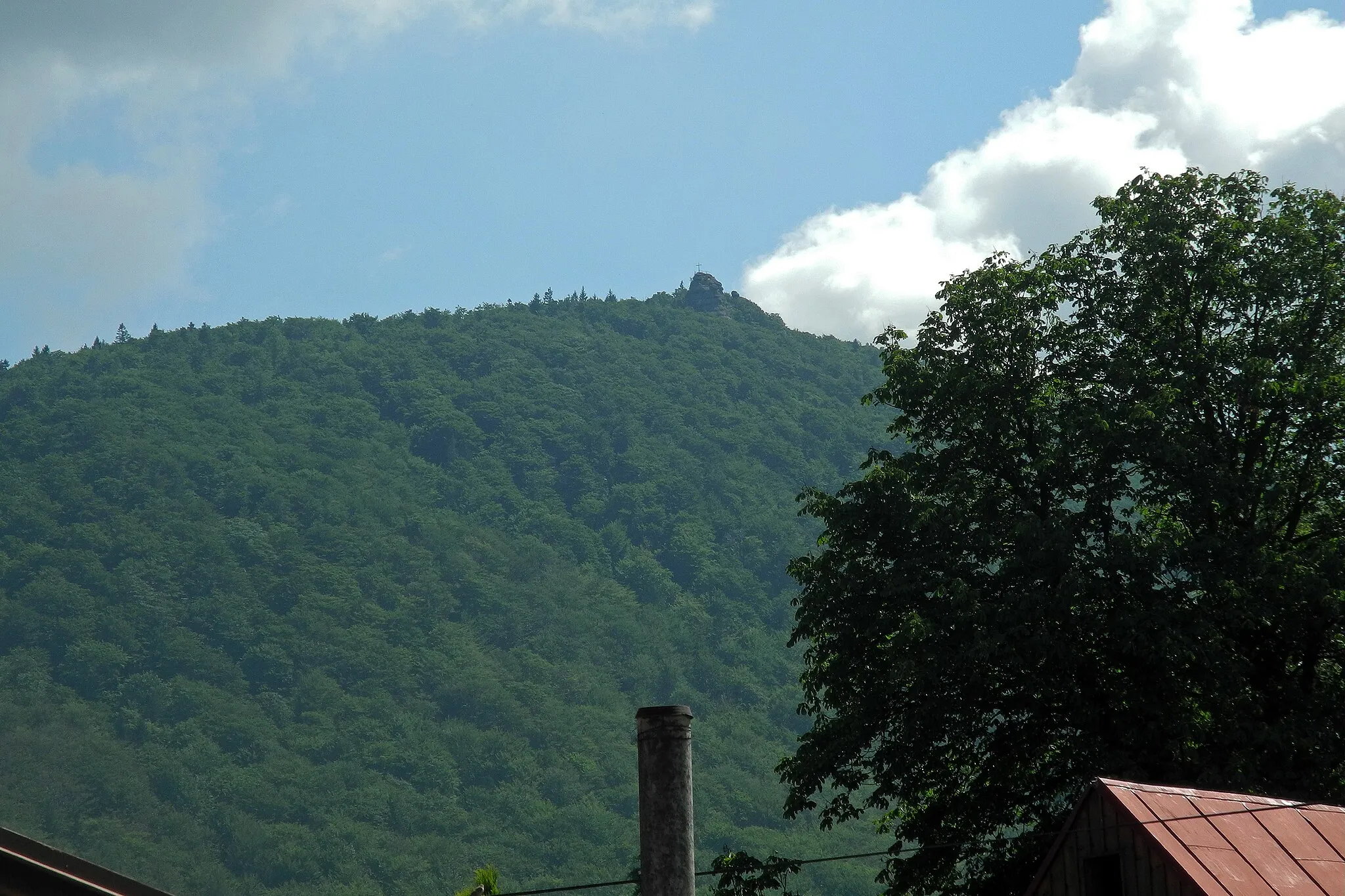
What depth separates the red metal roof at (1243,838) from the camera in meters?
17.1

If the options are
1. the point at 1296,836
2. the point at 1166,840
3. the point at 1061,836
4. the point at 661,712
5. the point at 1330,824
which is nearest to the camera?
the point at 661,712

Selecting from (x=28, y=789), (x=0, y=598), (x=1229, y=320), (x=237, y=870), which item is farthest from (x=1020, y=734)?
(x=0, y=598)

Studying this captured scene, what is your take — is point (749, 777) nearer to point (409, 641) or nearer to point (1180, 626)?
point (409, 641)

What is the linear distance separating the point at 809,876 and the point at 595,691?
2027 inches

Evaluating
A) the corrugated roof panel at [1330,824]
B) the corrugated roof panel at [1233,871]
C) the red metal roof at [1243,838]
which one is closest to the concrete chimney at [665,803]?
the red metal roof at [1243,838]

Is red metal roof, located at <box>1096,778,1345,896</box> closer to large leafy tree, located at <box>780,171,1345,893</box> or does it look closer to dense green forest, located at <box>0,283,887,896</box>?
large leafy tree, located at <box>780,171,1345,893</box>

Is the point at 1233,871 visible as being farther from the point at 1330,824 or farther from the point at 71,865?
the point at 71,865

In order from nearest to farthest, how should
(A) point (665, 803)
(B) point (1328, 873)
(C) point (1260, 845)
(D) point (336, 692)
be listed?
(A) point (665, 803) < (B) point (1328, 873) < (C) point (1260, 845) < (D) point (336, 692)

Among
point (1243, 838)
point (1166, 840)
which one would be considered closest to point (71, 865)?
point (1166, 840)

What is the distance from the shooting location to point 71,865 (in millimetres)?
9812

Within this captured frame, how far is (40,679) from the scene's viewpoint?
156500 mm

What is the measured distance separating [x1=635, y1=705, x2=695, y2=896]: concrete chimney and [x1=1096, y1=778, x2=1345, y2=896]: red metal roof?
26.4 ft

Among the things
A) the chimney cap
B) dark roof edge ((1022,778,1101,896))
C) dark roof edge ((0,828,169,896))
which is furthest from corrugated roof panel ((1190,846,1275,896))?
dark roof edge ((0,828,169,896))

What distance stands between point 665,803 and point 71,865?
4.01 meters
